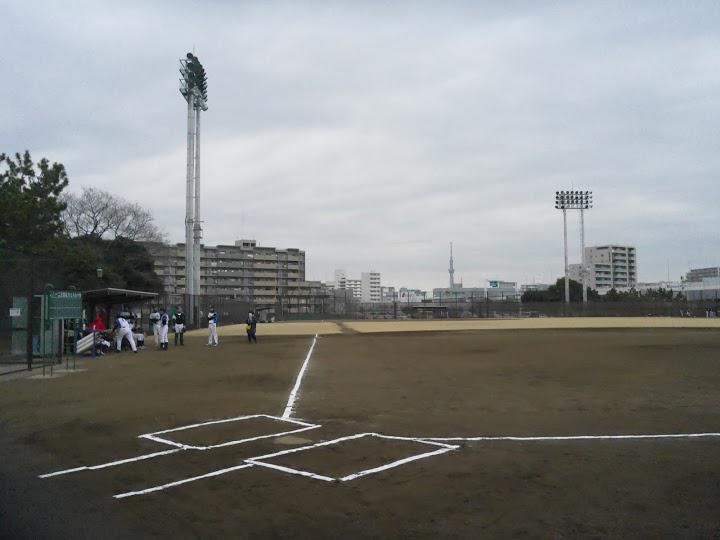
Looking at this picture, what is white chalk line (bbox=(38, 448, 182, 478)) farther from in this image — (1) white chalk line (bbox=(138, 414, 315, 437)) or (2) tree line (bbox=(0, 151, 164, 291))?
(2) tree line (bbox=(0, 151, 164, 291))

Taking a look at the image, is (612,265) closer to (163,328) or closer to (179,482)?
(163,328)

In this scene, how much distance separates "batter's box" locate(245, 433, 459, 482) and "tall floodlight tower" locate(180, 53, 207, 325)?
3871 centimetres

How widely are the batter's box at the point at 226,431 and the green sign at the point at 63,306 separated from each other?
1014cm

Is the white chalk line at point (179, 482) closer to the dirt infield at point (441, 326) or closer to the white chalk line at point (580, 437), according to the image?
the white chalk line at point (580, 437)

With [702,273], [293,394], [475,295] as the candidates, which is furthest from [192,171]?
[702,273]

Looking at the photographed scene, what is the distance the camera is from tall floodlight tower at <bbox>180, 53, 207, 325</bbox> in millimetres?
45688

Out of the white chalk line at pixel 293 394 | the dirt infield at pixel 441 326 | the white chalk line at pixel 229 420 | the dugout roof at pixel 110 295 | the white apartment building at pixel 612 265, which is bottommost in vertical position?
the dirt infield at pixel 441 326

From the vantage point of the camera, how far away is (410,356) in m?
21.0

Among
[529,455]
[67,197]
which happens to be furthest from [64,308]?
[67,197]

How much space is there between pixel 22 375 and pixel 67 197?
37252mm

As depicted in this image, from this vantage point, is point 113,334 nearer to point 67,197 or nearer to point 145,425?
point 145,425

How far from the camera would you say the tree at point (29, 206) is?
2936cm

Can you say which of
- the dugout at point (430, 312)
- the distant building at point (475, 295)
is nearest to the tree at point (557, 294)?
the distant building at point (475, 295)

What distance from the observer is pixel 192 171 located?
46.1 meters
